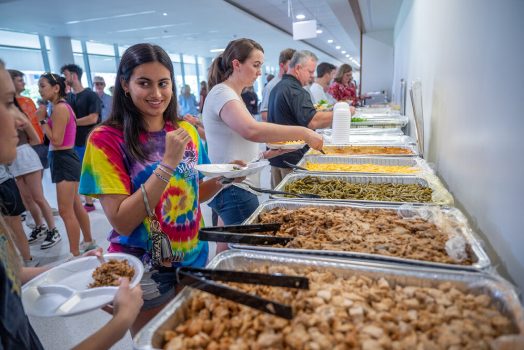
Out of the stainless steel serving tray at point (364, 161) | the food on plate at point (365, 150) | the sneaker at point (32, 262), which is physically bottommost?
the sneaker at point (32, 262)

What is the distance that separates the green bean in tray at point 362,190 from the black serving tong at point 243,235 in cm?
54

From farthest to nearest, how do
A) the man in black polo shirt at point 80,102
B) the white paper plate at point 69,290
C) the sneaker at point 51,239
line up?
the man in black polo shirt at point 80,102, the sneaker at point 51,239, the white paper plate at point 69,290

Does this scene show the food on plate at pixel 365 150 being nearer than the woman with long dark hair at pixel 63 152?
Yes

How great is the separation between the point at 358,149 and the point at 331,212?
1285 mm

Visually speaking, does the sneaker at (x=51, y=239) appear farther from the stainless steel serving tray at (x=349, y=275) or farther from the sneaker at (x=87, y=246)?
the stainless steel serving tray at (x=349, y=275)

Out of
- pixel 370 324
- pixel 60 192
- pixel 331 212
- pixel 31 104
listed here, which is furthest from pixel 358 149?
pixel 31 104

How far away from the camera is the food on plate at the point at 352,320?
67 centimetres

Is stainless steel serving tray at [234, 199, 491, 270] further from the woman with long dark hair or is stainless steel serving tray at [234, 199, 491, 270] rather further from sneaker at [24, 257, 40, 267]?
sneaker at [24, 257, 40, 267]

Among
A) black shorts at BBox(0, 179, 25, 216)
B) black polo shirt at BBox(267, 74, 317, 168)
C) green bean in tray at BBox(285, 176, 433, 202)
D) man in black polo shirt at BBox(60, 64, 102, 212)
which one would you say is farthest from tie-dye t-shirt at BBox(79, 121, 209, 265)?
man in black polo shirt at BBox(60, 64, 102, 212)

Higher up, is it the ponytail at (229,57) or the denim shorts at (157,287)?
the ponytail at (229,57)

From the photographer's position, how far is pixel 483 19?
1.19m

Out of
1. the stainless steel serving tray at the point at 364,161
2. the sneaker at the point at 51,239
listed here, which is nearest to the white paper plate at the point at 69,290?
the stainless steel serving tray at the point at 364,161

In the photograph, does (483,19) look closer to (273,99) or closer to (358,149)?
(358,149)

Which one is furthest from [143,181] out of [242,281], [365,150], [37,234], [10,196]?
[37,234]
